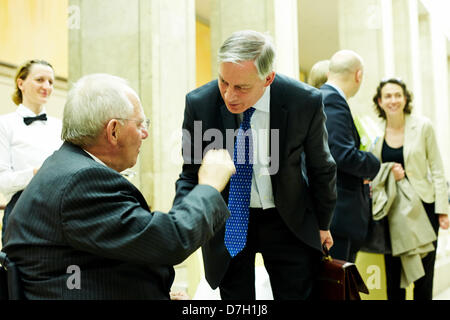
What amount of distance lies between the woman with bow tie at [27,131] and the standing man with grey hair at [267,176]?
1.23 metres

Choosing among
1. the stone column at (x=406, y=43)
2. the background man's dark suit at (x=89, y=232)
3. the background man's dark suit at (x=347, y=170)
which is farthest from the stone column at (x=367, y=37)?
the background man's dark suit at (x=89, y=232)

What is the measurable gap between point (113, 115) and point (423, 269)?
10.1 feet

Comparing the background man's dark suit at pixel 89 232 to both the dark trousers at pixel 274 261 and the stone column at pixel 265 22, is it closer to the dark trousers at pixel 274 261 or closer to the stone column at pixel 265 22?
the dark trousers at pixel 274 261

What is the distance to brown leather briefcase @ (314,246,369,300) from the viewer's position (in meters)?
2.07

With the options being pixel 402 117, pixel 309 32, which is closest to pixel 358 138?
pixel 402 117

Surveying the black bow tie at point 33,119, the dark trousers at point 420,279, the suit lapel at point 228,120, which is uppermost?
the black bow tie at point 33,119

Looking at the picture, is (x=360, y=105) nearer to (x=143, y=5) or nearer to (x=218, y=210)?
(x=143, y=5)

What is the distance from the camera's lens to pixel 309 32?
14453 millimetres

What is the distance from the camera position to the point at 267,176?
2.06 m

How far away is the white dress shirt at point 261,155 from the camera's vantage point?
6.64 ft

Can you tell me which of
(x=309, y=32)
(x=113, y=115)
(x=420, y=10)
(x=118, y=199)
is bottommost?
(x=118, y=199)

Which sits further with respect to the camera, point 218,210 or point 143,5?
point 143,5

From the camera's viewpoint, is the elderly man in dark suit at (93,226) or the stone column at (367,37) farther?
the stone column at (367,37)

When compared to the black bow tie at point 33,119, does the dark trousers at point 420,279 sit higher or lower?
lower
